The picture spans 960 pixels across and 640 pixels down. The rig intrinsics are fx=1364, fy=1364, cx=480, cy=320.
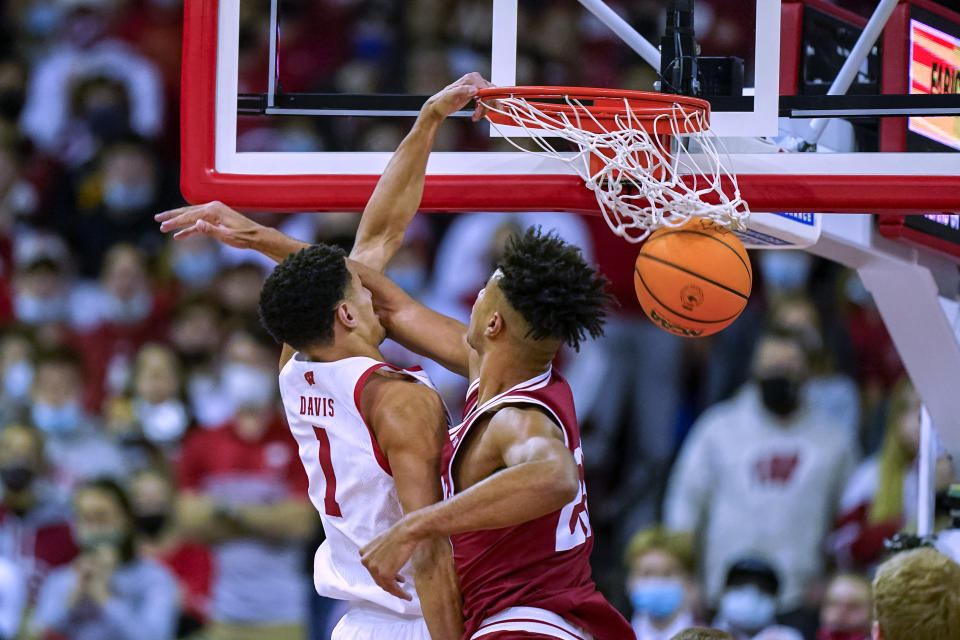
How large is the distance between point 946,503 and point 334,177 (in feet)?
8.08

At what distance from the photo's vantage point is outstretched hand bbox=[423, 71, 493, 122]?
12.5 feet

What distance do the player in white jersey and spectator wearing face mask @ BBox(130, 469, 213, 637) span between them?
2.93 metres

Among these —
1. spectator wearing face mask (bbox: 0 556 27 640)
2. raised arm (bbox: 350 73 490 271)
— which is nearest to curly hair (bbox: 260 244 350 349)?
raised arm (bbox: 350 73 490 271)

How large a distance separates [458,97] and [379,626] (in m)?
1.46

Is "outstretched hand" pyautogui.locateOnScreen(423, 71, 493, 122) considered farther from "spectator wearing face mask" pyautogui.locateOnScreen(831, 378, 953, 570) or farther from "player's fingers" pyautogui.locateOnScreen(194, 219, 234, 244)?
"spectator wearing face mask" pyautogui.locateOnScreen(831, 378, 953, 570)

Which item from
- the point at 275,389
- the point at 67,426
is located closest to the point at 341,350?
the point at 275,389

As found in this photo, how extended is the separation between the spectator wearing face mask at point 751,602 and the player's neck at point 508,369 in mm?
2786

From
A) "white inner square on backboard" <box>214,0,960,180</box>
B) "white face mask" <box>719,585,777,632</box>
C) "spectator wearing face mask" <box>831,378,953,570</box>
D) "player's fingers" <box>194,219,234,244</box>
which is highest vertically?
"white inner square on backboard" <box>214,0,960,180</box>

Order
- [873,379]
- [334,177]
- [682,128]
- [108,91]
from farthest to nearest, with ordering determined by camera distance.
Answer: [108,91] → [873,379] → [334,177] → [682,128]

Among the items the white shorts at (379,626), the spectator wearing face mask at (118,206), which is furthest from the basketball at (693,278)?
the spectator wearing face mask at (118,206)

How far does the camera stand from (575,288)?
10.9ft

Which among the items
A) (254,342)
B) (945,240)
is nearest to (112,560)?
(254,342)

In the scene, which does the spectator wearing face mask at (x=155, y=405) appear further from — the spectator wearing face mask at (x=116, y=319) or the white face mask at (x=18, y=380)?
the white face mask at (x=18, y=380)

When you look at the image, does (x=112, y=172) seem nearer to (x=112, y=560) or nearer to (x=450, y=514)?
(x=112, y=560)
